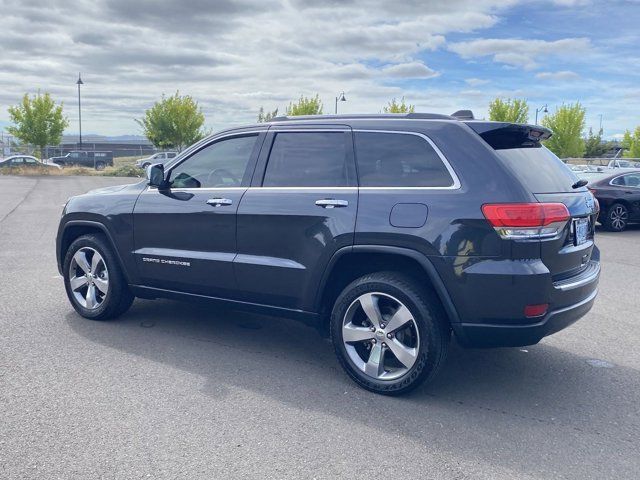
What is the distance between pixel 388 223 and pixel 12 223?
39.4 feet

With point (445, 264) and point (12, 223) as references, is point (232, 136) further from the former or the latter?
point (12, 223)

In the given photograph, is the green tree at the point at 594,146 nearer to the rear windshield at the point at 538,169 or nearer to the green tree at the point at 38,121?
the green tree at the point at 38,121

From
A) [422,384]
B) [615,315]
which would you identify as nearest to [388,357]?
[422,384]

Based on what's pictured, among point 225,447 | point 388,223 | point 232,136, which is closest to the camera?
point 225,447

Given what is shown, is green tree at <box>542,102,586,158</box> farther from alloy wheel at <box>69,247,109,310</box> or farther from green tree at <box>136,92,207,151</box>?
alloy wheel at <box>69,247,109,310</box>

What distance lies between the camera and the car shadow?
3795mm

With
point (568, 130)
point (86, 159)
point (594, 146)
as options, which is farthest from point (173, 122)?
point (594, 146)

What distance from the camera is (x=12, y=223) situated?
548 inches

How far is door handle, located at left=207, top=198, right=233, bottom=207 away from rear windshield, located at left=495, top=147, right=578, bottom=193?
2079mm

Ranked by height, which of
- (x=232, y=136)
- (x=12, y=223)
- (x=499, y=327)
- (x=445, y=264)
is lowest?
(x=12, y=223)

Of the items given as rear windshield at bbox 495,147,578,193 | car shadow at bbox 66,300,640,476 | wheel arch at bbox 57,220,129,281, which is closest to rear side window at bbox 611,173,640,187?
car shadow at bbox 66,300,640,476

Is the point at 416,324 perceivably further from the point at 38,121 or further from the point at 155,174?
the point at 38,121

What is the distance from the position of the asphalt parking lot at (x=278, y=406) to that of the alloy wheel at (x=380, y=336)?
0.72 feet

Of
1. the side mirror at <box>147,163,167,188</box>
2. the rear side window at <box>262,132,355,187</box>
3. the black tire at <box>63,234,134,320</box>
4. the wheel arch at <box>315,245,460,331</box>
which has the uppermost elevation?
the rear side window at <box>262,132,355,187</box>
